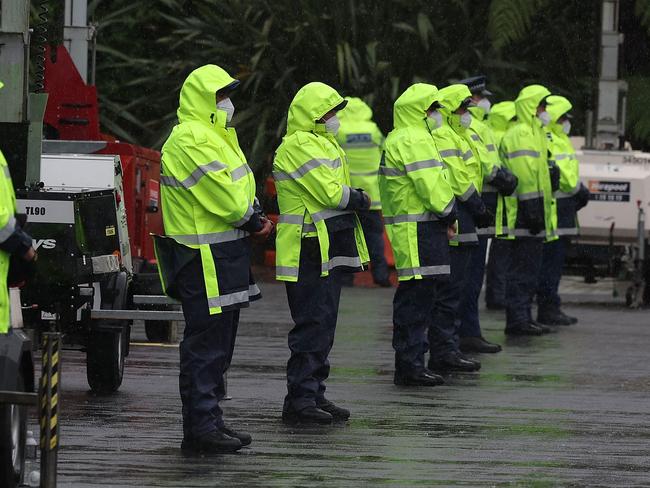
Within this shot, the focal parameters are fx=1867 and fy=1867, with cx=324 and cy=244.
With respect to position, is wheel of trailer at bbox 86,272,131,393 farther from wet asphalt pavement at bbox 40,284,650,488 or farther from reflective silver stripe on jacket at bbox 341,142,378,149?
reflective silver stripe on jacket at bbox 341,142,378,149

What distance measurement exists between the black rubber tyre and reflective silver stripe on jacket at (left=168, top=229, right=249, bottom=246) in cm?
239

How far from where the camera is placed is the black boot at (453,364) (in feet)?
44.3

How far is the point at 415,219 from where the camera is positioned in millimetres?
12359

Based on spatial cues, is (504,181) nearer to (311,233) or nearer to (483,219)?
(483,219)

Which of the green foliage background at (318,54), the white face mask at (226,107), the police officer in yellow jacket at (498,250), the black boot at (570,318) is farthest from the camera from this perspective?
the green foliage background at (318,54)

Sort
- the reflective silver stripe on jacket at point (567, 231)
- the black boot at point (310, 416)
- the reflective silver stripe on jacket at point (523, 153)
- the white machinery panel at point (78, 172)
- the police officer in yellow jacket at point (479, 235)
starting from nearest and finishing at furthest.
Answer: the black boot at point (310, 416) < the white machinery panel at point (78, 172) < the police officer in yellow jacket at point (479, 235) < the reflective silver stripe on jacket at point (523, 153) < the reflective silver stripe on jacket at point (567, 231)

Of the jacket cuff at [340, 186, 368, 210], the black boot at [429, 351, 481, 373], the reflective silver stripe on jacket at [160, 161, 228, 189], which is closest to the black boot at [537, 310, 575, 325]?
the black boot at [429, 351, 481, 373]

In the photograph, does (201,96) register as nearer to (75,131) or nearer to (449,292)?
(449,292)

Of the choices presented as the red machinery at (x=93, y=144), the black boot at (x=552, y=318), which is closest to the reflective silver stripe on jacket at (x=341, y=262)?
the red machinery at (x=93, y=144)

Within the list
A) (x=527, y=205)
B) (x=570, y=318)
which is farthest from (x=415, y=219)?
(x=570, y=318)

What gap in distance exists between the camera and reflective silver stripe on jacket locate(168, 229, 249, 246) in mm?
9250

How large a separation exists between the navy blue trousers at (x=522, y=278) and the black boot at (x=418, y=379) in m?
4.38

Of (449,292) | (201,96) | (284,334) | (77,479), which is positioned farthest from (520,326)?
(77,479)

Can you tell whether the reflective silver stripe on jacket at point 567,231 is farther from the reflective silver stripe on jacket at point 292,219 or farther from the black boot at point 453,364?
the reflective silver stripe on jacket at point 292,219
